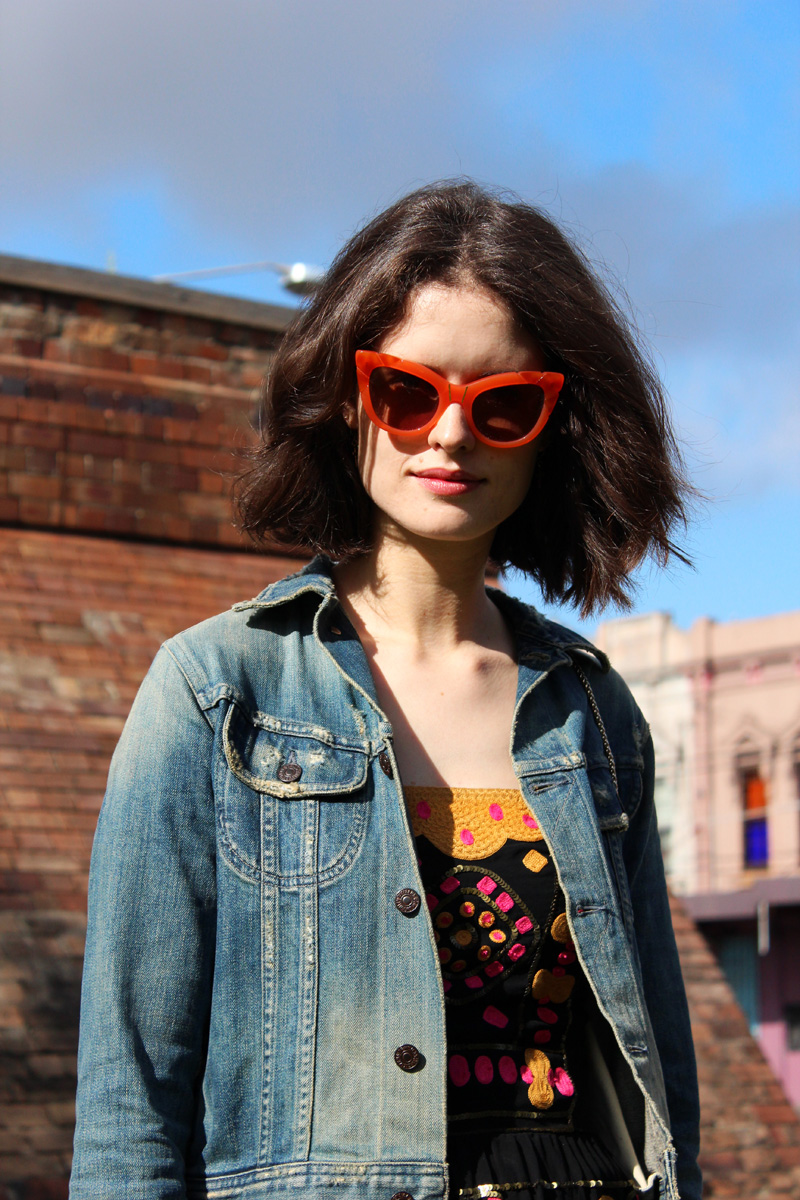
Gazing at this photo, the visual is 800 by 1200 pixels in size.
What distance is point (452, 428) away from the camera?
6.66ft

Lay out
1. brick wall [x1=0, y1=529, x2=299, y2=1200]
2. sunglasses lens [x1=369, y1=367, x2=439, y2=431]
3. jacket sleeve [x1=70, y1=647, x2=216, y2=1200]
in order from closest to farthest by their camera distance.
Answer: jacket sleeve [x1=70, y1=647, x2=216, y2=1200] < sunglasses lens [x1=369, y1=367, x2=439, y2=431] < brick wall [x1=0, y1=529, x2=299, y2=1200]

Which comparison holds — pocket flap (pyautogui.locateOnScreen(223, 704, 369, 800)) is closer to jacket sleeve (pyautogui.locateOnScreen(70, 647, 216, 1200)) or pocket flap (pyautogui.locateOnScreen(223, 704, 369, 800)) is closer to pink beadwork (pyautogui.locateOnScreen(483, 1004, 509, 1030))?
jacket sleeve (pyautogui.locateOnScreen(70, 647, 216, 1200))

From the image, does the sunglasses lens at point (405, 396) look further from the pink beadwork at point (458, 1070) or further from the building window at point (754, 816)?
the building window at point (754, 816)

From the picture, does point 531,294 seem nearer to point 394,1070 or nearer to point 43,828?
point 394,1070

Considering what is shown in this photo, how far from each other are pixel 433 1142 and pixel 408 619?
30.9 inches

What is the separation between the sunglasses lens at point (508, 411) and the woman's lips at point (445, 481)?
2.8 inches

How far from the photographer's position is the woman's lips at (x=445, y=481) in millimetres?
2072

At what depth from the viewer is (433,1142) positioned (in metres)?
1.77

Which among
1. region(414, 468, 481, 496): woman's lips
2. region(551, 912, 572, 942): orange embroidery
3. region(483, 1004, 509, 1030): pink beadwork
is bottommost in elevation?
region(483, 1004, 509, 1030): pink beadwork

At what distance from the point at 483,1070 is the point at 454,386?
0.96 m

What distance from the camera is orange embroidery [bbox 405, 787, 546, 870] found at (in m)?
1.96

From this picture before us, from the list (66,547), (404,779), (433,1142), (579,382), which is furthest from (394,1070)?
(66,547)

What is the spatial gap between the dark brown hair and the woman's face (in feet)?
0.11

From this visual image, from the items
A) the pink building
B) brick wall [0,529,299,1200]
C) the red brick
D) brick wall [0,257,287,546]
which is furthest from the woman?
the pink building
